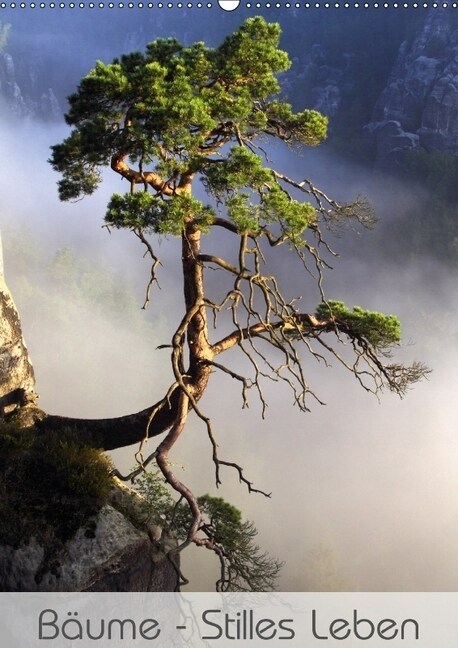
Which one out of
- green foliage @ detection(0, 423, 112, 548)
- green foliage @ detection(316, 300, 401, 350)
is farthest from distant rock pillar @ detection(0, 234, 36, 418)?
green foliage @ detection(316, 300, 401, 350)

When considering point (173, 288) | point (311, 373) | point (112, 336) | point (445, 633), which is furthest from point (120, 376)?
point (445, 633)

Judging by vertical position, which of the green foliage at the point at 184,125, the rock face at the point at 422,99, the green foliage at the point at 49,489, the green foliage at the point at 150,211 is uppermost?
the rock face at the point at 422,99

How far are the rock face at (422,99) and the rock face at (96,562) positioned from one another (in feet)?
111

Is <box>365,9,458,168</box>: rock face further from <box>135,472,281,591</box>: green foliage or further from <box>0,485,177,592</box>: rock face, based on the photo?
<box>0,485,177,592</box>: rock face

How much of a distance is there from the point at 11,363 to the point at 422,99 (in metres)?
35.7

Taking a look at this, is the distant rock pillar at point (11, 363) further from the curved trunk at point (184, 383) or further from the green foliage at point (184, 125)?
the green foliage at point (184, 125)

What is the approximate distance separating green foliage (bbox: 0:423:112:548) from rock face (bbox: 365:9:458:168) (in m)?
33.6

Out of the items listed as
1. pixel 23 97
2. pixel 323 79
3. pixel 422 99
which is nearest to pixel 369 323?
pixel 422 99

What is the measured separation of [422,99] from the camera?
130 ft

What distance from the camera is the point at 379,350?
27.2ft

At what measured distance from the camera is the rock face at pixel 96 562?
21.7 ft

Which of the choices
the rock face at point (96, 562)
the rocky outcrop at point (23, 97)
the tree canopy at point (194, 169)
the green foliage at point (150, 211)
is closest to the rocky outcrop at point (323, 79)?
the rocky outcrop at point (23, 97)

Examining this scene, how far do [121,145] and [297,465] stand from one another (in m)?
28.4

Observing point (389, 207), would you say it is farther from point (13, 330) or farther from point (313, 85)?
point (13, 330)
